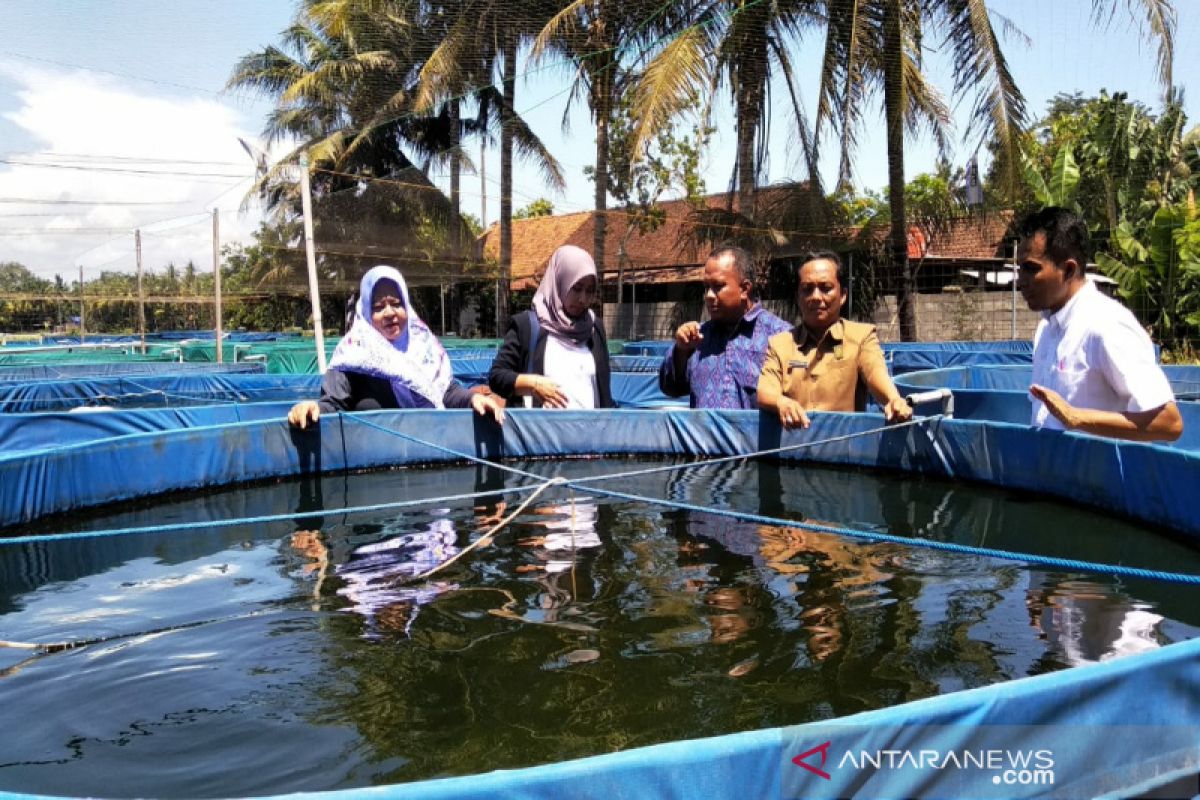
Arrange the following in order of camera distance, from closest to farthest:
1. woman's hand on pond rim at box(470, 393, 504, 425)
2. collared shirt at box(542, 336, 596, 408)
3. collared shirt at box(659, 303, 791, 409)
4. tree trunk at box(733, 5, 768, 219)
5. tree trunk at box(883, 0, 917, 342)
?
1. collared shirt at box(659, 303, 791, 409)
2. collared shirt at box(542, 336, 596, 408)
3. woman's hand on pond rim at box(470, 393, 504, 425)
4. tree trunk at box(883, 0, 917, 342)
5. tree trunk at box(733, 5, 768, 219)

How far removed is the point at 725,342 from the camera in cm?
501

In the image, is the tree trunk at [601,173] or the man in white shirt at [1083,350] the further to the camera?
the tree trunk at [601,173]

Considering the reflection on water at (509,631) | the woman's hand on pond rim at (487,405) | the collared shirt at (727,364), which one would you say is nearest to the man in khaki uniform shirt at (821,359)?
the collared shirt at (727,364)

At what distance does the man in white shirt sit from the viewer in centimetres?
346

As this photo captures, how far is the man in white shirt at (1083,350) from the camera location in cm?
346

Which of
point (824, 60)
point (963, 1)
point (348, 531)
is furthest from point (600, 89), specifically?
point (348, 531)

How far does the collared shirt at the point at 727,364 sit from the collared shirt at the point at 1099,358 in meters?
1.39

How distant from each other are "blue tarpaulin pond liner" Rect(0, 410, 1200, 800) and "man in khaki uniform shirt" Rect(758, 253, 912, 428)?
259 millimetres

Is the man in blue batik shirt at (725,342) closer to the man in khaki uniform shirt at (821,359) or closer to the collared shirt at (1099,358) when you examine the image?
the man in khaki uniform shirt at (821,359)

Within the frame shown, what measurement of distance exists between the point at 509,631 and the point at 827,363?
2329 millimetres

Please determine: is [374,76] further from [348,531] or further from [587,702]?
[587,702]

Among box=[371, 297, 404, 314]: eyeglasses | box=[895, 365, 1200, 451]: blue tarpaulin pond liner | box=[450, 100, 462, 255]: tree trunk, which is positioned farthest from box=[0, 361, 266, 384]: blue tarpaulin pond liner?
box=[450, 100, 462, 255]: tree trunk

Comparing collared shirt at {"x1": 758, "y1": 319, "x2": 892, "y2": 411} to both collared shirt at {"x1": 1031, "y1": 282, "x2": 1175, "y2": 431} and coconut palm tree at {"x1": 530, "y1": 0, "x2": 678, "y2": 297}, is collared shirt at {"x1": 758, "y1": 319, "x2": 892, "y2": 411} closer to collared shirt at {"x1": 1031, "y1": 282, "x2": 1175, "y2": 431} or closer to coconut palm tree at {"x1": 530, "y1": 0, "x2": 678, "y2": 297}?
collared shirt at {"x1": 1031, "y1": 282, "x2": 1175, "y2": 431}

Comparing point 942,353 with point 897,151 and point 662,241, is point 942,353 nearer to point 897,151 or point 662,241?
point 897,151
